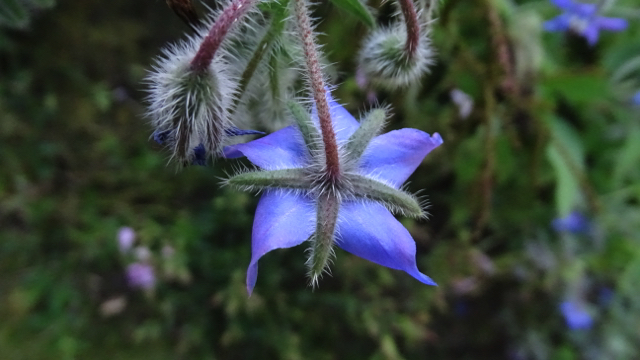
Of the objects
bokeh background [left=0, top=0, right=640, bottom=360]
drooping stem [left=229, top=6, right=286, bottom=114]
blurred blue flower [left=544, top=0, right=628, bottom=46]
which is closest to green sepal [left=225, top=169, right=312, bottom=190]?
drooping stem [left=229, top=6, right=286, bottom=114]

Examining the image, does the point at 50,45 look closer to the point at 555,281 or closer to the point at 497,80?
the point at 497,80

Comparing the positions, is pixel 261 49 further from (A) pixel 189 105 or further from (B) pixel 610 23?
(B) pixel 610 23

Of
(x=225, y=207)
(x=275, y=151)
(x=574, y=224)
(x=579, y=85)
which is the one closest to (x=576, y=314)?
(x=574, y=224)

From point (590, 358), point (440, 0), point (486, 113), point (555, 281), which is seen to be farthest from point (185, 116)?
point (590, 358)

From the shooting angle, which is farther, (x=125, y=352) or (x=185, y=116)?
(x=125, y=352)

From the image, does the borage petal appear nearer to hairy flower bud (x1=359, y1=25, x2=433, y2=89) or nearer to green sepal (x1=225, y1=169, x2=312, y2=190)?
hairy flower bud (x1=359, y1=25, x2=433, y2=89)

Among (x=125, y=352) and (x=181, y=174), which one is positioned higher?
(x=181, y=174)
